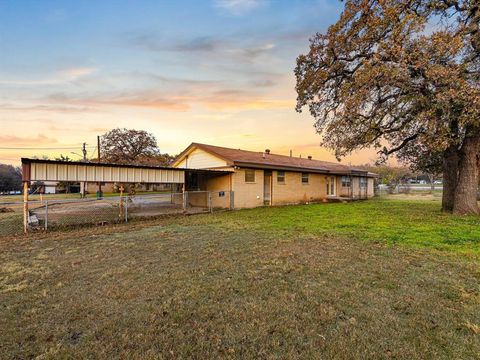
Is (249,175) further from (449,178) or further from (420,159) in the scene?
(449,178)

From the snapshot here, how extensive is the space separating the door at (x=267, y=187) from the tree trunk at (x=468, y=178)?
32.4 ft

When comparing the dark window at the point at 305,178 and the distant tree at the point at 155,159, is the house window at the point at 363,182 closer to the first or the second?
the dark window at the point at 305,178

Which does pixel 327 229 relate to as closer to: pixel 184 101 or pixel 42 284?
pixel 42 284

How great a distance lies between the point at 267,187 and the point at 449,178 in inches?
394

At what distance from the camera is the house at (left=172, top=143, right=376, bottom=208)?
16.5 m

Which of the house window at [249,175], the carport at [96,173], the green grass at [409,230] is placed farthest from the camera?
the house window at [249,175]

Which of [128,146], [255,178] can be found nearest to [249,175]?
[255,178]

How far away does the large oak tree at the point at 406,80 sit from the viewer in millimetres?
10141

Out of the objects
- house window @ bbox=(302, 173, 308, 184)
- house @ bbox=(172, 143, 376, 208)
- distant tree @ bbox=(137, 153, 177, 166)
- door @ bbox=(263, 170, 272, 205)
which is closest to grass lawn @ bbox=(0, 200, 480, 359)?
house @ bbox=(172, 143, 376, 208)

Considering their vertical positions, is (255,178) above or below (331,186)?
above

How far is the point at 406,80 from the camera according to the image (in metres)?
10.6

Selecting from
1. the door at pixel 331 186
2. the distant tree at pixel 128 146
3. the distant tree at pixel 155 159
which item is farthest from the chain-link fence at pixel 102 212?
the distant tree at pixel 155 159

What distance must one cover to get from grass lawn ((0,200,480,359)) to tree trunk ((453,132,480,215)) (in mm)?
6677

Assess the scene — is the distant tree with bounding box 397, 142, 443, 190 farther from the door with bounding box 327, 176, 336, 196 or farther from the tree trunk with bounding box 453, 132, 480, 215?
the door with bounding box 327, 176, 336, 196
